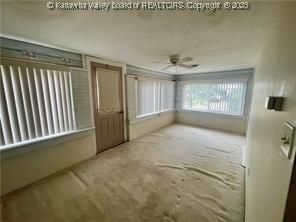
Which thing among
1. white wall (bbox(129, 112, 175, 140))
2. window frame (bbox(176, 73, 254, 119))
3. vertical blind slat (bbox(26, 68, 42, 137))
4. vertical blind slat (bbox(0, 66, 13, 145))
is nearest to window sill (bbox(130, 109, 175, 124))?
white wall (bbox(129, 112, 175, 140))

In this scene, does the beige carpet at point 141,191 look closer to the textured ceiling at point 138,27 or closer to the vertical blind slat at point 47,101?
the vertical blind slat at point 47,101

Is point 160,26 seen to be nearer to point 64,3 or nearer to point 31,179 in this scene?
point 64,3

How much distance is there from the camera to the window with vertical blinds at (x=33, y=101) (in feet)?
6.23

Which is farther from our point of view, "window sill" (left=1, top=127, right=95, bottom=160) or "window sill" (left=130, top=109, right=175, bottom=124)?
"window sill" (left=130, top=109, right=175, bottom=124)

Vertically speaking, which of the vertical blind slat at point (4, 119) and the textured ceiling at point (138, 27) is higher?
Result: the textured ceiling at point (138, 27)

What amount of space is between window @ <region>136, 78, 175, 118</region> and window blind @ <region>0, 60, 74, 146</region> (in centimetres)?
205

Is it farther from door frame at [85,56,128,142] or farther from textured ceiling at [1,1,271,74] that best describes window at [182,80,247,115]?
door frame at [85,56,128,142]

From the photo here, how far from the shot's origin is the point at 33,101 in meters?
2.13

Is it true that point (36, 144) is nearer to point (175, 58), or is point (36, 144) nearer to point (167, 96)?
point (175, 58)

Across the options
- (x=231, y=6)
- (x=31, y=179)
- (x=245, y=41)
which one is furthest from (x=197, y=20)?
(x=31, y=179)

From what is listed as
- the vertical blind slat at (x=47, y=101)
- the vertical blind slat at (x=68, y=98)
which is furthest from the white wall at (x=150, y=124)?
the vertical blind slat at (x=47, y=101)

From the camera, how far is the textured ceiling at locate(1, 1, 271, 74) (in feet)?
4.31

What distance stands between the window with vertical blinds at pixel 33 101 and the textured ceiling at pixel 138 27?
1.55 ft

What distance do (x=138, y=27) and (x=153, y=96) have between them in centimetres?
328
